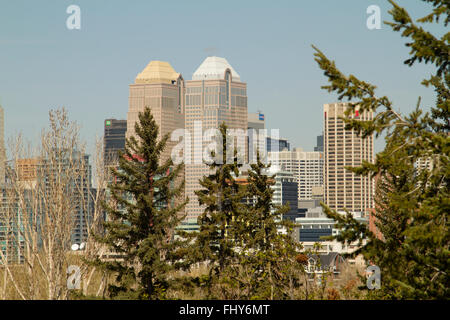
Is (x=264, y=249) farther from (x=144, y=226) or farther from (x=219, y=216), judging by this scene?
(x=219, y=216)

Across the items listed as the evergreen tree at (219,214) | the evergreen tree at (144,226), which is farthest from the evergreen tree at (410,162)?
the evergreen tree at (219,214)

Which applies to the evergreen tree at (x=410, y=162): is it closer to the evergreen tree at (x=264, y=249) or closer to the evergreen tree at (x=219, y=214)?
the evergreen tree at (x=264, y=249)

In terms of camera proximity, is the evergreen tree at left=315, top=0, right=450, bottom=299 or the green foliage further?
the green foliage

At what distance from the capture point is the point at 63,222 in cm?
4741

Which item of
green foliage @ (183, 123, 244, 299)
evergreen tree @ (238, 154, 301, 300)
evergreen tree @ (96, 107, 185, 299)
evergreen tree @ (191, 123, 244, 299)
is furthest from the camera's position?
evergreen tree @ (191, 123, 244, 299)

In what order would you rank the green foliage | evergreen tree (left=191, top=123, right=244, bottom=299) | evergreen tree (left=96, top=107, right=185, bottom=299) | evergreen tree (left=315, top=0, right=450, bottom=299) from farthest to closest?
1. evergreen tree (left=191, top=123, right=244, bottom=299)
2. the green foliage
3. evergreen tree (left=96, top=107, right=185, bottom=299)
4. evergreen tree (left=315, top=0, right=450, bottom=299)

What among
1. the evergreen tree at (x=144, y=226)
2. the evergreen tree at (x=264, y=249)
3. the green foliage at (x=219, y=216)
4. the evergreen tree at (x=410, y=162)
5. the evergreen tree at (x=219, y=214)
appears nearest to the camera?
the evergreen tree at (x=410, y=162)

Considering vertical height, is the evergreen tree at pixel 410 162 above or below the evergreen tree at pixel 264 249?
above

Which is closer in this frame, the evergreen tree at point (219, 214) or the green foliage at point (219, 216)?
the green foliage at point (219, 216)

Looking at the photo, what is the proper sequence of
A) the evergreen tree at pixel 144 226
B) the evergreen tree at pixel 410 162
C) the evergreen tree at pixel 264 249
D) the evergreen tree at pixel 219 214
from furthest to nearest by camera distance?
the evergreen tree at pixel 219 214, the evergreen tree at pixel 144 226, the evergreen tree at pixel 264 249, the evergreen tree at pixel 410 162

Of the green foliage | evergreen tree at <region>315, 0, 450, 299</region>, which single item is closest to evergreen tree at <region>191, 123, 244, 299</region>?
the green foliage

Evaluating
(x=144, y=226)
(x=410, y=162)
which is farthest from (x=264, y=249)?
(x=410, y=162)

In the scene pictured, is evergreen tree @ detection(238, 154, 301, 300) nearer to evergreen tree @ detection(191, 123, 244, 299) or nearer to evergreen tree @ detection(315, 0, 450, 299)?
evergreen tree @ detection(191, 123, 244, 299)
